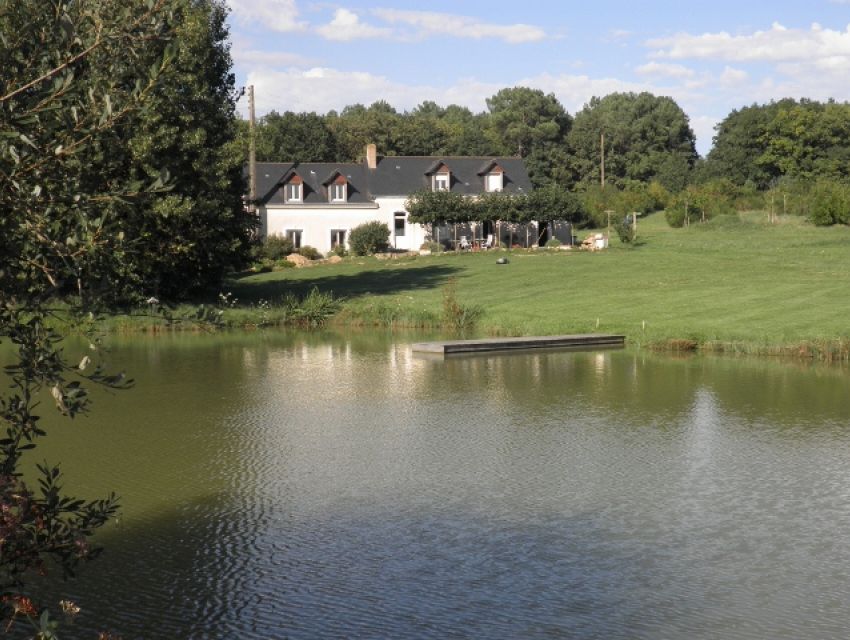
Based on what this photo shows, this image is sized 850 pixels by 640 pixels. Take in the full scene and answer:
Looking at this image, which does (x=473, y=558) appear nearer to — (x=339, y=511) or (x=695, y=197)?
(x=339, y=511)

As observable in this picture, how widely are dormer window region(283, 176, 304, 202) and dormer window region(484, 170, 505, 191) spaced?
37.2ft

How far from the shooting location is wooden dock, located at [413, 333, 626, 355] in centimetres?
3002

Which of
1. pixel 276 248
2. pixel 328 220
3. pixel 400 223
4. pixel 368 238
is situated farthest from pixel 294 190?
pixel 276 248

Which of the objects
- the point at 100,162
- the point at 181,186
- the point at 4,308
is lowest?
the point at 4,308

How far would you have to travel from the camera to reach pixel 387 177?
69375 mm

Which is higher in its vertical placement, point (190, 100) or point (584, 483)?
point (190, 100)

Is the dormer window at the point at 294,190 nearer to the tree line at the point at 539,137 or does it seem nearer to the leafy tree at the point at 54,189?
the tree line at the point at 539,137

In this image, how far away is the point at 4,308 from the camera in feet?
20.6

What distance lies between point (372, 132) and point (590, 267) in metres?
50.5

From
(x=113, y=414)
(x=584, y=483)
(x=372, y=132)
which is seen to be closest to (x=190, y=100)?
(x=113, y=414)

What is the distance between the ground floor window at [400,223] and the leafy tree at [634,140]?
30.9 metres

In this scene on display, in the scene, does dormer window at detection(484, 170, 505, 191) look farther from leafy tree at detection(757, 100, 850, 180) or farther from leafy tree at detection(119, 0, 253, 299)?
leafy tree at detection(119, 0, 253, 299)

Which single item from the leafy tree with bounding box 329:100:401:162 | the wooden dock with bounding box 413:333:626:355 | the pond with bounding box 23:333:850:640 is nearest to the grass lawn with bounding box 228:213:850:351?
A: the wooden dock with bounding box 413:333:626:355

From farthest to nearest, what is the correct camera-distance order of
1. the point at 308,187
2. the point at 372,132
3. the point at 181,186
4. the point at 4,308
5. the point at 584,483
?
the point at 372,132
the point at 308,187
the point at 181,186
the point at 584,483
the point at 4,308
